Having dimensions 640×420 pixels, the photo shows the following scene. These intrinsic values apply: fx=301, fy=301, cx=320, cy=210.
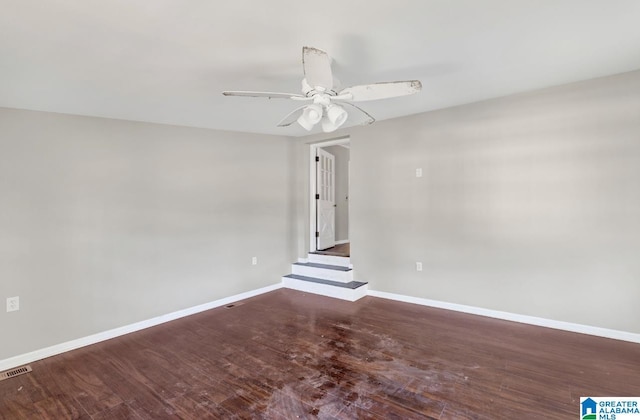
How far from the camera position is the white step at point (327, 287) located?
4.17 meters

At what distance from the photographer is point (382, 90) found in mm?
2062

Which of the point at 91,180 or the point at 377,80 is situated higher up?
the point at 377,80

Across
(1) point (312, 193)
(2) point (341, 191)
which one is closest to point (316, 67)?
(1) point (312, 193)

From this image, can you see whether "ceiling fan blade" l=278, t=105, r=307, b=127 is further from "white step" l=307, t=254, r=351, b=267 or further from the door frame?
"white step" l=307, t=254, r=351, b=267

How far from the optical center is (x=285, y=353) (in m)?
2.70

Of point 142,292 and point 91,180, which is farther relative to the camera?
point 142,292

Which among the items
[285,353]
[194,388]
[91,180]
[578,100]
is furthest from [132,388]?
[578,100]

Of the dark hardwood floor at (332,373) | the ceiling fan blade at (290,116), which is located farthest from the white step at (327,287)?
the ceiling fan blade at (290,116)

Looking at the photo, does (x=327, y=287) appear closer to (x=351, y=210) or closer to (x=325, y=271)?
(x=325, y=271)

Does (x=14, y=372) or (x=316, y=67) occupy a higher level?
(x=316, y=67)

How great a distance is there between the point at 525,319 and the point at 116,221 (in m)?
4.55

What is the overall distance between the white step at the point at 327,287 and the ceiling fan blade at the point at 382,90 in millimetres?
2752

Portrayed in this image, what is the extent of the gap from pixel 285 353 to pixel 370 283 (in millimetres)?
2008

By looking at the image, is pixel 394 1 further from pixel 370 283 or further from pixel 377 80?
pixel 370 283
